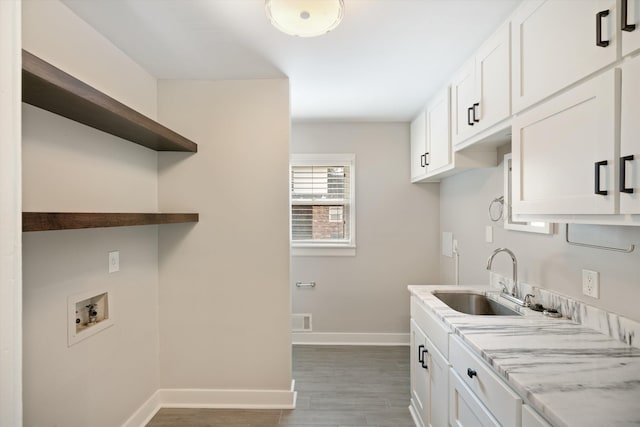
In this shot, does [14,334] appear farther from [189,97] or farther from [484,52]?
[484,52]

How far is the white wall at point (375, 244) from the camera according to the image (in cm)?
354

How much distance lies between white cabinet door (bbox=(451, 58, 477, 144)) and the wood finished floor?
2.04m

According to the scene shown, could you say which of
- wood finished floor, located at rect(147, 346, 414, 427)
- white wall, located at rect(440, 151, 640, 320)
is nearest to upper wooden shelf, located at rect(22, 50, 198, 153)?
wood finished floor, located at rect(147, 346, 414, 427)

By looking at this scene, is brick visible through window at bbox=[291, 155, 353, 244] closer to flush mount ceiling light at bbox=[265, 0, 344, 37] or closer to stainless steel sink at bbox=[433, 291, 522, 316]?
stainless steel sink at bbox=[433, 291, 522, 316]

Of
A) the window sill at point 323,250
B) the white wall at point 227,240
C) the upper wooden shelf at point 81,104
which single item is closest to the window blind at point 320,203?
the window sill at point 323,250

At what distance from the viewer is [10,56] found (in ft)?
2.38

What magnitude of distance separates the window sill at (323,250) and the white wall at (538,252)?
3.37ft

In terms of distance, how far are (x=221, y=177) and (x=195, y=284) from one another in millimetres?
844

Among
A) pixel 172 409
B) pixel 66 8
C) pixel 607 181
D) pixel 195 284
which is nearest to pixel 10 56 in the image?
pixel 66 8

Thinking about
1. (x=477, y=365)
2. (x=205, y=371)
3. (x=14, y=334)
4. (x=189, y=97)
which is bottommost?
(x=205, y=371)

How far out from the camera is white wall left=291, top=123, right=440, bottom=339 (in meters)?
3.54

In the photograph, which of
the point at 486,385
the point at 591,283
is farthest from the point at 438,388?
the point at 591,283

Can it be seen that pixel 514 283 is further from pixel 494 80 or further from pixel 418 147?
pixel 418 147

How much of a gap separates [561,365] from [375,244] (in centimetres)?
247
